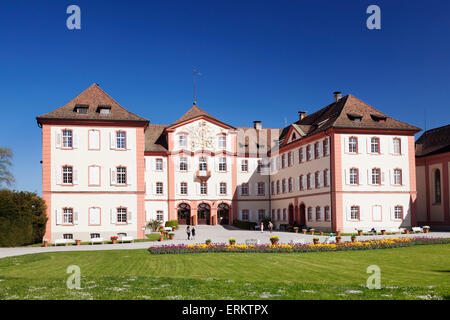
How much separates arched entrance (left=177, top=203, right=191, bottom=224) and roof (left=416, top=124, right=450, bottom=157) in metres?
26.1

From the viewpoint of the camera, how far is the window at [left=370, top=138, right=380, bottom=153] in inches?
1716

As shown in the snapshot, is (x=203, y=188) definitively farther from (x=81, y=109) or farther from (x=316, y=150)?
(x=81, y=109)

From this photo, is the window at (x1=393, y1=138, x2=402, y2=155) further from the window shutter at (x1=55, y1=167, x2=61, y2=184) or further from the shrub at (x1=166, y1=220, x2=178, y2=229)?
the window shutter at (x1=55, y1=167, x2=61, y2=184)

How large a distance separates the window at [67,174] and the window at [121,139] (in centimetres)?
444

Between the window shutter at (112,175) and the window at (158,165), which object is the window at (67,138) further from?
the window at (158,165)

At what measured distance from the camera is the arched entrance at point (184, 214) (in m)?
57.2

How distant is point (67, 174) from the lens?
41.1m

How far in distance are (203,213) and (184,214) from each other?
7.61 ft

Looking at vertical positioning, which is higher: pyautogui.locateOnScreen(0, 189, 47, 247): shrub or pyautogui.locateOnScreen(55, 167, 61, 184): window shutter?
pyautogui.locateOnScreen(55, 167, 61, 184): window shutter

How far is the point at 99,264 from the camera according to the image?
824 inches

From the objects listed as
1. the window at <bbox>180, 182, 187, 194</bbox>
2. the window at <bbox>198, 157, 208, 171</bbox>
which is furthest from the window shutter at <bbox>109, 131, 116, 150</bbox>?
the window at <bbox>198, 157, 208, 171</bbox>

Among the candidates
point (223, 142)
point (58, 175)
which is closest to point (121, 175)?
point (58, 175)

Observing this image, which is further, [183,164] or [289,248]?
[183,164]
